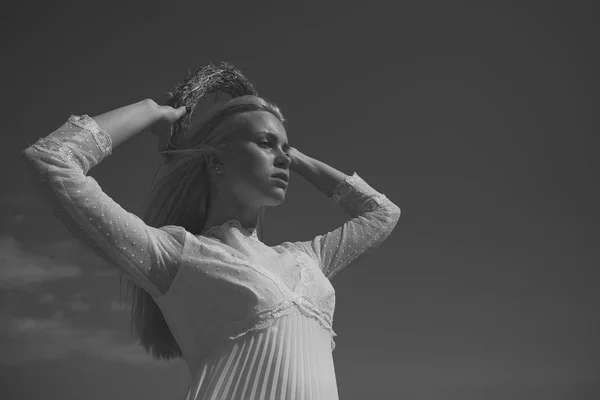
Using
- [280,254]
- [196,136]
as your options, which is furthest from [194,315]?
[196,136]

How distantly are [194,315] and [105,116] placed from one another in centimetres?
58

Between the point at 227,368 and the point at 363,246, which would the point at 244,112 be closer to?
the point at 363,246

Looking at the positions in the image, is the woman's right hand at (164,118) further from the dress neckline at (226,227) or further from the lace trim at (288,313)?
the lace trim at (288,313)

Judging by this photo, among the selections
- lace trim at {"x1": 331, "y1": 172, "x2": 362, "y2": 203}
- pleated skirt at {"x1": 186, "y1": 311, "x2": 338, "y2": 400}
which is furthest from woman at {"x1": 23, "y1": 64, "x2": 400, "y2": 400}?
lace trim at {"x1": 331, "y1": 172, "x2": 362, "y2": 203}

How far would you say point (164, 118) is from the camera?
1.87 metres

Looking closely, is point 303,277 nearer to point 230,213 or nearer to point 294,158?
point 230,213

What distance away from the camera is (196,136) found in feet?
6.85

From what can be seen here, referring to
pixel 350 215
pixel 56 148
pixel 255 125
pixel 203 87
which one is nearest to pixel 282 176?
pixel 255 125

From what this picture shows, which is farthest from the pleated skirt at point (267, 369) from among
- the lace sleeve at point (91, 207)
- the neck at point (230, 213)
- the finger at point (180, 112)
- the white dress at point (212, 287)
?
the finger at point (180, 112)

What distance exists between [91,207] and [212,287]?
382mm

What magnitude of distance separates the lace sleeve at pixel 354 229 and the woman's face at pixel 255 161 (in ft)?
0.90

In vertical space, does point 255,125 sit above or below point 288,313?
above

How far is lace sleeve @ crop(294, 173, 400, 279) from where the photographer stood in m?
2.16

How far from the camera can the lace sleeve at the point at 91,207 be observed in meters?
1.53
